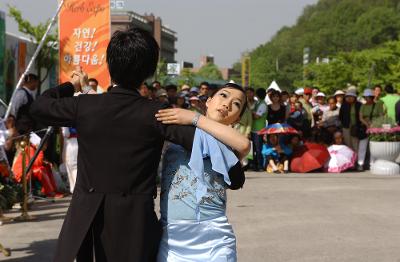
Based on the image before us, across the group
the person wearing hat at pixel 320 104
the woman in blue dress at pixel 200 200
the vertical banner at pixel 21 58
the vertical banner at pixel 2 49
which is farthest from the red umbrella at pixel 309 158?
the woman in blue dress at pixel 200 200

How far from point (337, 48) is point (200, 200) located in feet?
270

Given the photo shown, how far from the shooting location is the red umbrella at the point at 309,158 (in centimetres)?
1532

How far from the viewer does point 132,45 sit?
3070 millimetres

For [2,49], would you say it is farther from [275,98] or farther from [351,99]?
[351,99]

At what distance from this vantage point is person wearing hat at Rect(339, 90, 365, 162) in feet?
51.9

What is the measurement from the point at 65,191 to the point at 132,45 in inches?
349

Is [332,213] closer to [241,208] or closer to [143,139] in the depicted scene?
[241,208]

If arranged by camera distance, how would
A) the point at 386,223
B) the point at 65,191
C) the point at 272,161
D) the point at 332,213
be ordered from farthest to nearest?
the point at 272,161 < the point at 65,191 < the point at 332,213 < the point at 386,223

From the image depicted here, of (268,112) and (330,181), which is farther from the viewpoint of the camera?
(268,112)

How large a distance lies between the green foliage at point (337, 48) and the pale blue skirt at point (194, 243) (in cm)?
4038

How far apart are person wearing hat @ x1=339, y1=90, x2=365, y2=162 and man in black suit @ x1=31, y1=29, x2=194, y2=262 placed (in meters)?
13.2

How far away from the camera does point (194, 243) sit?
3188 mm

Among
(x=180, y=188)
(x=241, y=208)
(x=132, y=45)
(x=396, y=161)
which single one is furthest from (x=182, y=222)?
(x=396, y=161)

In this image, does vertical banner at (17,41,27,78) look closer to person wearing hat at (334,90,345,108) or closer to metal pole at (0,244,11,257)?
person wearing hat at (334,90,345,108)
